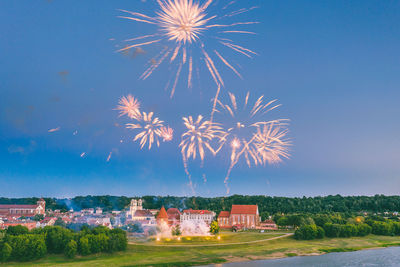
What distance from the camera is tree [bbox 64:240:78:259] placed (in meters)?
58.8

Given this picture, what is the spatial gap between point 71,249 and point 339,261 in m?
42.9

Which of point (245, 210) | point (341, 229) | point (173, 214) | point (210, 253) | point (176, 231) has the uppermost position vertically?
point (245, 210)

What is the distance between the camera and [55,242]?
60.5 m

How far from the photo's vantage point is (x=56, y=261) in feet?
189

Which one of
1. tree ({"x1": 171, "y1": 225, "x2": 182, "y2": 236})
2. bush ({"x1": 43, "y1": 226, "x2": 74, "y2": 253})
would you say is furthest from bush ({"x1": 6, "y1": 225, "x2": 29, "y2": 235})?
tree ({"x1": 171, "y1": 225, "x2": 182, "y2": 236})

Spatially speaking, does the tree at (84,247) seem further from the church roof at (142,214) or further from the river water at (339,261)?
the church roof at (142,214)

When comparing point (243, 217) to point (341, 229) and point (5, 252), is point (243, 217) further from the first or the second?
point (5, 252)

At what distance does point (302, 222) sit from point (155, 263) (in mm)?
47893

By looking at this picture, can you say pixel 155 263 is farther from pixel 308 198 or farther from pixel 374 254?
pixel 308 198

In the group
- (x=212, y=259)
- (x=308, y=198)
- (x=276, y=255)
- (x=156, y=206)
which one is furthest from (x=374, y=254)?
(x=156, y=206)

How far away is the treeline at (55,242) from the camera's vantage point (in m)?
56.2

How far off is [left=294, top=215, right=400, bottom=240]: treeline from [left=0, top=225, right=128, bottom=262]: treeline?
40611mm

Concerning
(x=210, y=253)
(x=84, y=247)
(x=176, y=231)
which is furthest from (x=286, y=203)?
(x=84, y=247)

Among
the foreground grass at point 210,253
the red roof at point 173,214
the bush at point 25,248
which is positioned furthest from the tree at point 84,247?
the red roof at point 173,214
